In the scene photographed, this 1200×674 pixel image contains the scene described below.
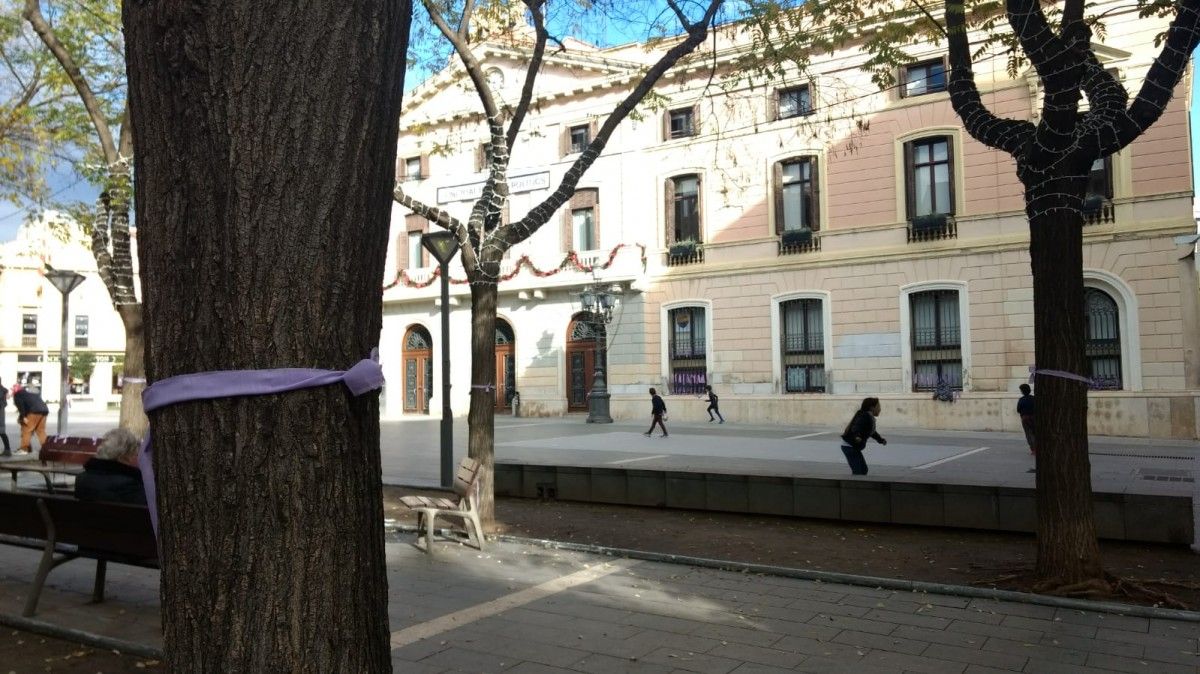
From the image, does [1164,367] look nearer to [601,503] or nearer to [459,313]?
[601,503]

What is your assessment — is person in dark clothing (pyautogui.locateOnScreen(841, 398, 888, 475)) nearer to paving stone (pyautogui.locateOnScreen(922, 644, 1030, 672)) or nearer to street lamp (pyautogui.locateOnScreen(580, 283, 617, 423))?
paving stone (pyautogui.locateOnScreen(922, 644, 1030, 672))

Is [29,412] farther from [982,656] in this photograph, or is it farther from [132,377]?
[982,656]

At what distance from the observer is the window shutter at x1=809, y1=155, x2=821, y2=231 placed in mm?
25109

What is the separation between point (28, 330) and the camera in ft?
182

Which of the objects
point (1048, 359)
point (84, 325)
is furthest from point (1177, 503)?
point (84, 325)

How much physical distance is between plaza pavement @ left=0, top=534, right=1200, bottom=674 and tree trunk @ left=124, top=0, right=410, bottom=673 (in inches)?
109

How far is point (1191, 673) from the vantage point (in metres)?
4.37

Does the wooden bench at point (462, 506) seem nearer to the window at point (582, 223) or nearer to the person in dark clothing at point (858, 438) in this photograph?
the person in dark clothing at point (858, 438)

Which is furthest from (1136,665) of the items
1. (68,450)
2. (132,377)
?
(132,377)

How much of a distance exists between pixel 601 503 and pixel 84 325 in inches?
2255

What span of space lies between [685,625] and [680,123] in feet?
78.1

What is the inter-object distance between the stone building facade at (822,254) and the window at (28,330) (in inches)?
1504

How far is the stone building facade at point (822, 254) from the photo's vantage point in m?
20.8

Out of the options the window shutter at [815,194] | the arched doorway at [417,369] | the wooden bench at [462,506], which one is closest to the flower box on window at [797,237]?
the window shutter at [815,194]
